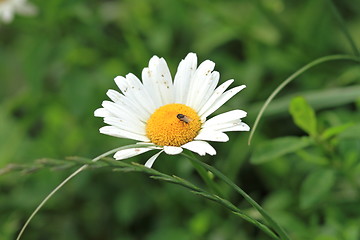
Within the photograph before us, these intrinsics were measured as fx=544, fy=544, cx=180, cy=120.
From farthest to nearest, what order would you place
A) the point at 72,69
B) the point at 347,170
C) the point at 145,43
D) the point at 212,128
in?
the point at 145,43 → the point at 72,69 → the point at 347,170 → the point at 212,128

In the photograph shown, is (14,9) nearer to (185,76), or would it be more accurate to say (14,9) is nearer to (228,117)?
(185,76)

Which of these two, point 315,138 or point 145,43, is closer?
point 315,138

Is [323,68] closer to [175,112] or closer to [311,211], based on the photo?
[311,211]

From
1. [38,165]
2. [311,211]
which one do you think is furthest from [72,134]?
[38,165]

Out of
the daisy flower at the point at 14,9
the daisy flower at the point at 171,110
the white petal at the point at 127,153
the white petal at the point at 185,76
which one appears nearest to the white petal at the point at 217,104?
the daisy flower at the point at 171,110

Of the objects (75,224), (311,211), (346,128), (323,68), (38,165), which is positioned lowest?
(38,165)
